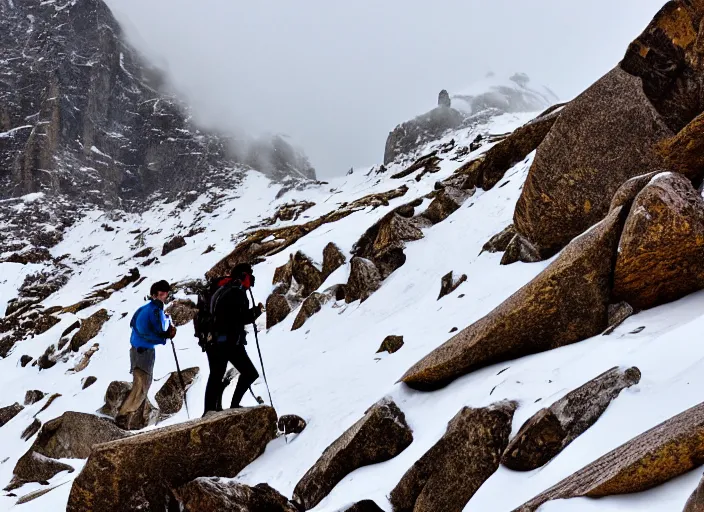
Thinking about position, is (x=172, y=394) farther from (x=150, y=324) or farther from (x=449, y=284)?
(x=449, y=284)

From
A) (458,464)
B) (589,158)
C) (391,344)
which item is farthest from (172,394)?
(589,158)

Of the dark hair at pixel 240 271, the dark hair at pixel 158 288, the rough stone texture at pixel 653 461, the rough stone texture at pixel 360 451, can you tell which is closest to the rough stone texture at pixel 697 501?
the rough stone texture at pixel 653 461

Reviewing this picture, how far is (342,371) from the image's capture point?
30.9 ft

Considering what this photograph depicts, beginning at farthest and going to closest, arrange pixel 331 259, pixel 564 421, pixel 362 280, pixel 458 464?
pixel 331 259, pixel 362 280, pixel 458 464, pixel 564 421

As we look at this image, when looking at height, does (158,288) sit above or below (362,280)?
above

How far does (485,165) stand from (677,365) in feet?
52.7

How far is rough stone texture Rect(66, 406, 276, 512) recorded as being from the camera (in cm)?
594

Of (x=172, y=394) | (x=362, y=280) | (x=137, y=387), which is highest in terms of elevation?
(x=172, y=394)

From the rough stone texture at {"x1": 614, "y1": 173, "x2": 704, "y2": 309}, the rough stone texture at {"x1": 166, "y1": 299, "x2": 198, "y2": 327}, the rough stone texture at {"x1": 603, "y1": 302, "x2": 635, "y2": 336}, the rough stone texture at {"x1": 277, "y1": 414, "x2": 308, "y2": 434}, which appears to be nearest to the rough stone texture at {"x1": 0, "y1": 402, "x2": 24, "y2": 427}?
the rough stone texture at {"x1": 166, "y1": 299, "x2": 198, "y2": 327}

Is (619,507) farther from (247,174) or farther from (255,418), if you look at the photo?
(247,174)

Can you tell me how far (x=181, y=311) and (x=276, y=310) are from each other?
21.6ft

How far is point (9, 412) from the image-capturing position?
19938 millimetres

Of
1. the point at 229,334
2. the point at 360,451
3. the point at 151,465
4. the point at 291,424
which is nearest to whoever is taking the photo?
the point at 360,451

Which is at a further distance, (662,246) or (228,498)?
(662,246)
